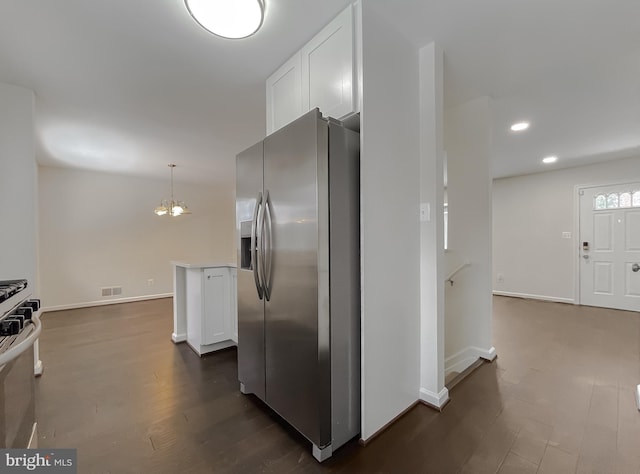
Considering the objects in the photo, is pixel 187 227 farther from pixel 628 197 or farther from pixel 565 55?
pixel 628 197

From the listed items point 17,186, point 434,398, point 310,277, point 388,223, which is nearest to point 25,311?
point 310,277

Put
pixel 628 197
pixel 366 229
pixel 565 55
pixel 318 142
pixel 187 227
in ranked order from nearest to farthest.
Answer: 1. pixel 318 142
2. pixel 366 229
3. pixel 565 55
4. pixel 628 197
5. pixel 187 227

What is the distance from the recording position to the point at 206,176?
19.0 feet

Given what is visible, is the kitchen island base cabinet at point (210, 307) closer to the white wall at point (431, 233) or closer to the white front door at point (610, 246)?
the white wall at point (431, 233)

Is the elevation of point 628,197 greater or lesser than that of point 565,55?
lesser

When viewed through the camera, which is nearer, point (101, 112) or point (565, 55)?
point (565, 55)

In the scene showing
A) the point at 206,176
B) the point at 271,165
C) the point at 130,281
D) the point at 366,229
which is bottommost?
the point at 130,281

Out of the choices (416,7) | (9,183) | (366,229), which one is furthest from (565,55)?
(9,183)

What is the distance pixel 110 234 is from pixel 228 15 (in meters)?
5.61

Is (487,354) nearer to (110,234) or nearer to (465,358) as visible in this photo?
(465,358)

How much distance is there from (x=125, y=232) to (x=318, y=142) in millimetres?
5810

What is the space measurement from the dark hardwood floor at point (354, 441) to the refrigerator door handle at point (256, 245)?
2.98 ft

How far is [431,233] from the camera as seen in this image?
1952 mm

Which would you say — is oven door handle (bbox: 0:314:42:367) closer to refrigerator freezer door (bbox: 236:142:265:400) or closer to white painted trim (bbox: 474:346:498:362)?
refrigerator freezer door (bbox: 236:142:265:400)
